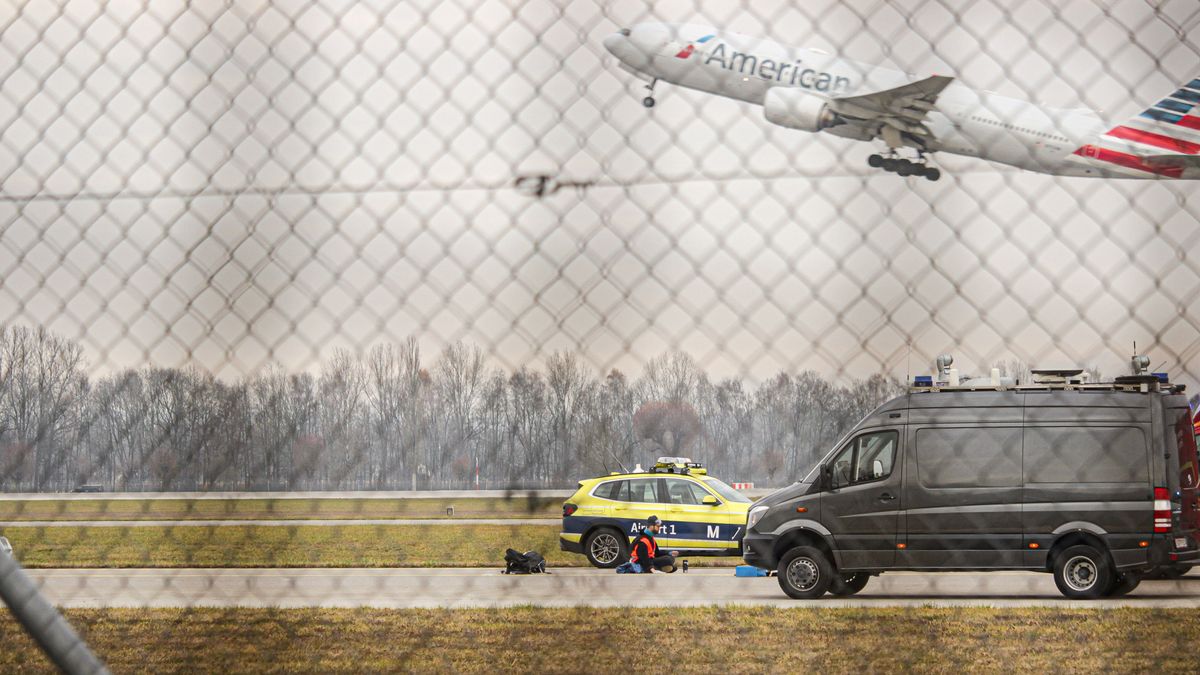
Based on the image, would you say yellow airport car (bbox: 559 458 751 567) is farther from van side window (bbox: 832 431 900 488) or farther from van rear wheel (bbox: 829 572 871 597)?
van side window (bbox: 832 431 900 488)

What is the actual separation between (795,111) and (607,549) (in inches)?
470

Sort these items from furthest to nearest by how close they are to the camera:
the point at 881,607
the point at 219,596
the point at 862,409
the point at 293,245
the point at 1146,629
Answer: the point at 881,607, the point at 1146,629, the point at 219,596, the point at 862,409, the point at 293,245

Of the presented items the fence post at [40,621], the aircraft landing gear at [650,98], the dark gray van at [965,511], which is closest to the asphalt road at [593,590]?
the dark gray van at [965,511]

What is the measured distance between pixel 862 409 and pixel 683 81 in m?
1.06

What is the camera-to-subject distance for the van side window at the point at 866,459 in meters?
10.3

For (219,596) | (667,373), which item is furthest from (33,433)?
(667,373)

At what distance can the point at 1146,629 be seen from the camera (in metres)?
7.95

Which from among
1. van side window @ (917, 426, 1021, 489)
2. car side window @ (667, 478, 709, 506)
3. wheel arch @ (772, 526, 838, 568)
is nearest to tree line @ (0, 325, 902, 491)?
van side window @ (917, 426, 1021, 489)

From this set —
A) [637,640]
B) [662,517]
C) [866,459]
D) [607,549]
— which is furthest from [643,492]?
[637,640]

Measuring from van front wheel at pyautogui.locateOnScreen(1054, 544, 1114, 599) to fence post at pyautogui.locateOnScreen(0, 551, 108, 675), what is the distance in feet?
30.2

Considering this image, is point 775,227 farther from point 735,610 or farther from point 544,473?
point 735,610

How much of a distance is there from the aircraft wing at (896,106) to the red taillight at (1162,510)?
7629mm

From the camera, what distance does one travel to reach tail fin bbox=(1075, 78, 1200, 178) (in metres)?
2.70

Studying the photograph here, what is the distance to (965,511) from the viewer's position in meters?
9.93
